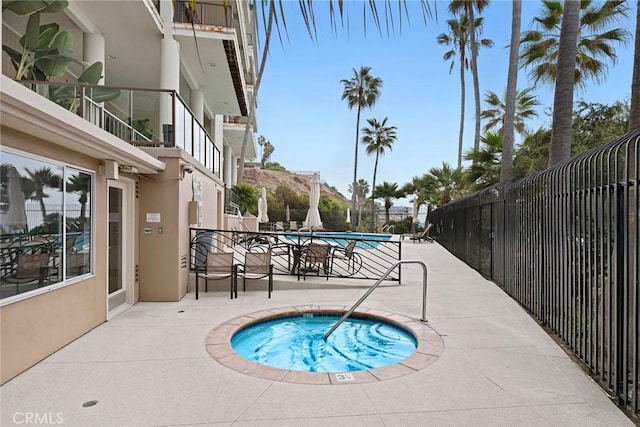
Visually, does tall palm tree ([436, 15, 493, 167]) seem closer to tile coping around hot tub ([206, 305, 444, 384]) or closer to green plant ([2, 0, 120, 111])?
tile coping around hot tub ([206, 305, 444, 384])

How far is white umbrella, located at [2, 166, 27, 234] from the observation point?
3.53m

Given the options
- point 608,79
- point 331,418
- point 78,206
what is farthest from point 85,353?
point 608,79

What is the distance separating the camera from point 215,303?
6461 mm

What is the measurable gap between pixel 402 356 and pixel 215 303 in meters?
3.39

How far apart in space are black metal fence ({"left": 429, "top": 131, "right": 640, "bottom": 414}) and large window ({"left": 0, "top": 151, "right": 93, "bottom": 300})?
5289mm

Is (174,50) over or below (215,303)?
over

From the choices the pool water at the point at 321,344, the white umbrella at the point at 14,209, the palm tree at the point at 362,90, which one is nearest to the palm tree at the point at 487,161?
the pool water at the point at 321,344

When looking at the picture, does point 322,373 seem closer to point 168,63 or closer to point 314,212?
point 314,212

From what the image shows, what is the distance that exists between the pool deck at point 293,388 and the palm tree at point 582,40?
6.79 metres

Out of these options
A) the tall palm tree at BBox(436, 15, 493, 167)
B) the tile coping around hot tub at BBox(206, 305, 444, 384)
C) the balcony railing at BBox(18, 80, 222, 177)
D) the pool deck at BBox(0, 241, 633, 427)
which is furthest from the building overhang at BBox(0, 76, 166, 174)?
the tall palm tree at BBox(436, 15, 493, 167)

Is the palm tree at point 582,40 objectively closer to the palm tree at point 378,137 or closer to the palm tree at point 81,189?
the palm tree at point 81,189

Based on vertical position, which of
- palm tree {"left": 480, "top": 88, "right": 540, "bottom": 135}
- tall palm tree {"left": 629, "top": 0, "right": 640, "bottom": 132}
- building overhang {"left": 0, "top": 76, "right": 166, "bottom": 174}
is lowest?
building overhang {"left": 0, "top": 76, "right": 166, "bottom": 174}

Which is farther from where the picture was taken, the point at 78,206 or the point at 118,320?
the point at 118,320

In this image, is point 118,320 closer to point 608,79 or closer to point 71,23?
point 71,23
